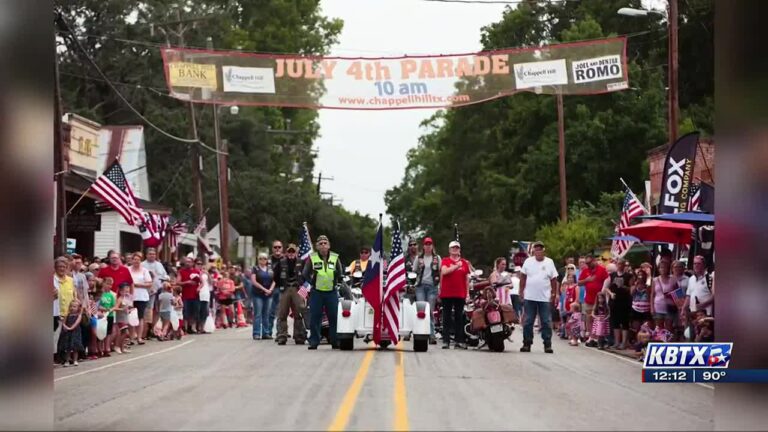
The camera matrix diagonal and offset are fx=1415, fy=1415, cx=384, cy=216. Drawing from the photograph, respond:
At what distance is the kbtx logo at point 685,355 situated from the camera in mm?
14859

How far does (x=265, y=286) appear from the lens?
108 feet

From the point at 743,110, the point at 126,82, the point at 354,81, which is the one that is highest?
the point at 126,82

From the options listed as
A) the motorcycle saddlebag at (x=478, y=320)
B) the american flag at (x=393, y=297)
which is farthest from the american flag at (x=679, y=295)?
the american flag at (x=393, y=297)

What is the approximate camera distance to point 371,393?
16.5 metres

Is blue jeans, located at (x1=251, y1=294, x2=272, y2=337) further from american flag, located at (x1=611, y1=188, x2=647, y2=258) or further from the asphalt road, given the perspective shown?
american flag, located at (x1=611, y1=188, x2=647, y2=258)

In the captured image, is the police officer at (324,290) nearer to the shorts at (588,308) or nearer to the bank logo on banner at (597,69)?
the shorts at (588,308)

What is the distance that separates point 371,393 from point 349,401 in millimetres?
1012

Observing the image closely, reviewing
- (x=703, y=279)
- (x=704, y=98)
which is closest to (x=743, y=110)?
(x=703, y=279)

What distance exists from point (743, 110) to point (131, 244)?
141ft

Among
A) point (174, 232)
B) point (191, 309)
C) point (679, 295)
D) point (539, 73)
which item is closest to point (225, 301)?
point (191, 309)

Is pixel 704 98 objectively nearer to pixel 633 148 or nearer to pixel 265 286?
pixel 633 148

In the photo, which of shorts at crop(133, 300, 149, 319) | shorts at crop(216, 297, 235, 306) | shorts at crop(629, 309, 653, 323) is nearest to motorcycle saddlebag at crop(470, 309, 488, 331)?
shorts at crop(629, 309, 653, 323)

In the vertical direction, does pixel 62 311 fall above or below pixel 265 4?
below

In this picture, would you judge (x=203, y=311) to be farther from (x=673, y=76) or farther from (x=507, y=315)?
(x=673, y=76)
